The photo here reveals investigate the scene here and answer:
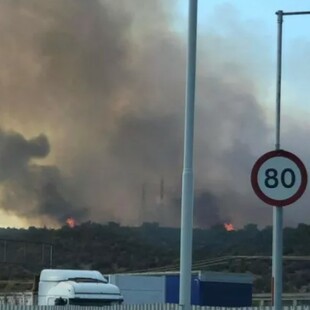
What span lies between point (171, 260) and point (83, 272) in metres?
47.9

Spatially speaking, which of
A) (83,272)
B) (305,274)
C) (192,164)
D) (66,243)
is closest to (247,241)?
(305,274)

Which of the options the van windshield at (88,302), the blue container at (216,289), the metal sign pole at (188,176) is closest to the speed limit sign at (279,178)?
the metal sign pole at (188,176)

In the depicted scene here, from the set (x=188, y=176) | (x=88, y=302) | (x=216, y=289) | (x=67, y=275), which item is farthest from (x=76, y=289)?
(x=216, y=289)

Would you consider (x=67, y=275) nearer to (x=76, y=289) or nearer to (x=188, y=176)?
(x=76, y=289)

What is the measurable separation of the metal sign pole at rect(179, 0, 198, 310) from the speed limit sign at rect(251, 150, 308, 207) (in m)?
5.38

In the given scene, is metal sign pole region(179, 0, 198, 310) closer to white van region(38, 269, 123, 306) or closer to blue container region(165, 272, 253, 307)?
white van region(38, 269, 123, 306)

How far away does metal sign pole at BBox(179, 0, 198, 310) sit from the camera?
52.5 ft

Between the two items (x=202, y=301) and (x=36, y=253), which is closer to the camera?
(x=202, y=301)

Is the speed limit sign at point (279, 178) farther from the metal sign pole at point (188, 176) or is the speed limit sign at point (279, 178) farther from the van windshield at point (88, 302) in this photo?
the van windshield at point (88, 302)

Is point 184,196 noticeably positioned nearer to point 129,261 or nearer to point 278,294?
point 278,294

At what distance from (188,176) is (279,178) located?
5.61 meters

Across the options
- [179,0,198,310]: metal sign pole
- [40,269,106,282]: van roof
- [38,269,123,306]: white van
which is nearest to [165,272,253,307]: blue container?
[40,269,106,282]: van roof

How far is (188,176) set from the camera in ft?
53.3

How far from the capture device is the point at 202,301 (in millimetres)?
44906
